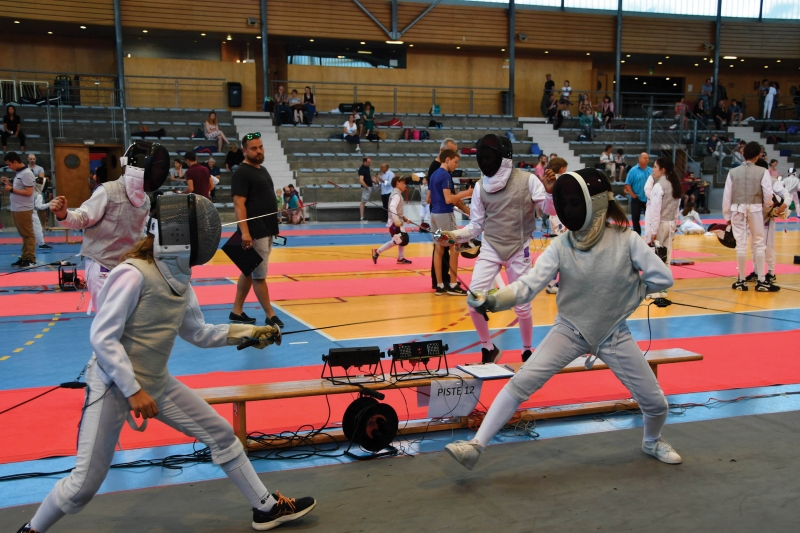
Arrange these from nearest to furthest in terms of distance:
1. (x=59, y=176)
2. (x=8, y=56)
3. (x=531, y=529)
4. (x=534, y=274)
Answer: (x=531, y=529) → (x=534, y=274) → (x=59, y=176) → (x=8, y=56)

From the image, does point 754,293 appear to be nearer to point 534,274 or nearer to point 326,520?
point 534,274

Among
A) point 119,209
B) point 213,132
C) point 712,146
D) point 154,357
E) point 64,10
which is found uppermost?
point 64,10

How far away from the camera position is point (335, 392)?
399cm

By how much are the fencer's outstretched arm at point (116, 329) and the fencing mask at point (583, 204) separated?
2.06 m

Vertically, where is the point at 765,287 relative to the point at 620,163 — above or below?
below

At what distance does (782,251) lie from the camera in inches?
517

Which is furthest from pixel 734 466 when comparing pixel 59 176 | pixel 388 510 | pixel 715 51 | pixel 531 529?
pixel 715 51

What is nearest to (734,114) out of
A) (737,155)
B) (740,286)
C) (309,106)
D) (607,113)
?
(607,113)

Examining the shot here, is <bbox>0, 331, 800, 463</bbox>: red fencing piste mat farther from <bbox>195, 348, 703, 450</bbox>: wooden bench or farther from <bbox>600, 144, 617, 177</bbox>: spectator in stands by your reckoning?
<bbox>600, 144, 617, 177</bbox>: spectator in stands

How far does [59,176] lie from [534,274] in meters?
Answer: 18.5

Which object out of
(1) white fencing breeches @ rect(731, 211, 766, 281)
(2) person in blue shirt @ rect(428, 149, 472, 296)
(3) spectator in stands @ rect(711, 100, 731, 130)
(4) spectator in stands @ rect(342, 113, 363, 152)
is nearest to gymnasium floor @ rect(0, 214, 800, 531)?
(2) person in blue shirt @ rect(428, 149, 472, 296)

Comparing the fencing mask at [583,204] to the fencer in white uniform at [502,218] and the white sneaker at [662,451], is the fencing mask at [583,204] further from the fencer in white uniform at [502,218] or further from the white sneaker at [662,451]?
the fencer in white uniform at [502,218]

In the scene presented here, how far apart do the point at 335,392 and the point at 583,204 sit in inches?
66.3

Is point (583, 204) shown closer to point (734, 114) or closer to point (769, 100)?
point (734, 114)
